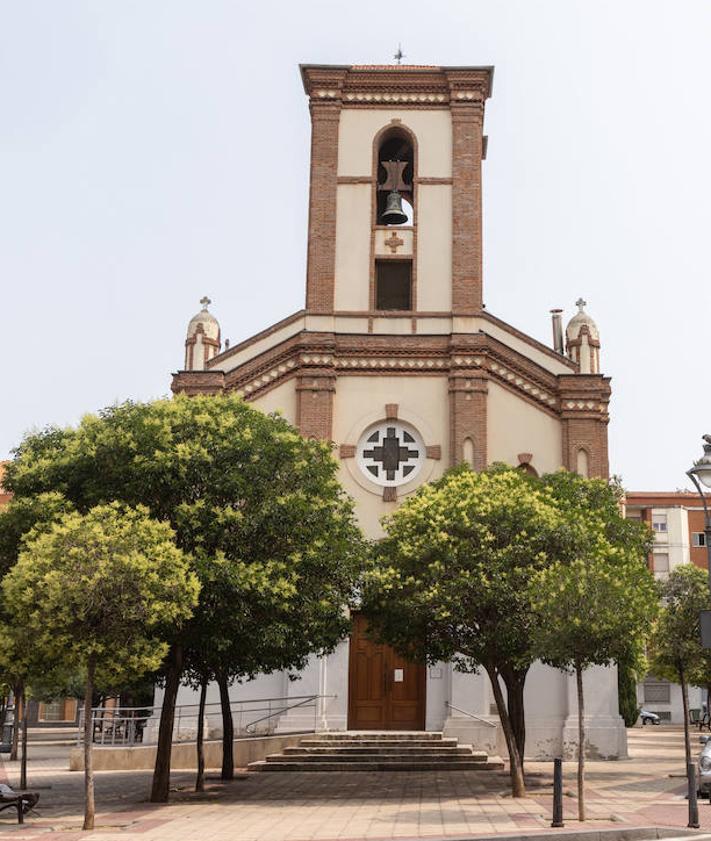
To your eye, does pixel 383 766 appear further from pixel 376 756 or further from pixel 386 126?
pixel 386 126

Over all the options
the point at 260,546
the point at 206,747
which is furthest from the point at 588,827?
the point at 206,747

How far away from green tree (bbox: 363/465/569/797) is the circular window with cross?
23.8 feet

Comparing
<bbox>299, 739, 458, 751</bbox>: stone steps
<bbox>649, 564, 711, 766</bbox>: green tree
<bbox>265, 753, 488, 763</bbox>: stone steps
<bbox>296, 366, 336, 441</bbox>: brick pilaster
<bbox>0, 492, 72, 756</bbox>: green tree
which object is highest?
<bbox>296, 366, 336, 441</bbox>: brick pilaster

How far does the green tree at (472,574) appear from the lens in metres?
19.2

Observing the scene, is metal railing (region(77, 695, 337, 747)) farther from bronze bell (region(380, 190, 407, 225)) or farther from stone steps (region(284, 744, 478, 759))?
bronze bell (region(380, 190, 407, 225))

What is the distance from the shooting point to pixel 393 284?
30.7m

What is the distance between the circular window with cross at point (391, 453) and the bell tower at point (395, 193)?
2.93m

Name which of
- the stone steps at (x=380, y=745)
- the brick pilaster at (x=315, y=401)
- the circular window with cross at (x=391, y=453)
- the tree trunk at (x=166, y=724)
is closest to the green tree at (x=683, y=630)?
the stone steps at (x=380, y=745)

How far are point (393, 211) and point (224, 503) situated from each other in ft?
45.6

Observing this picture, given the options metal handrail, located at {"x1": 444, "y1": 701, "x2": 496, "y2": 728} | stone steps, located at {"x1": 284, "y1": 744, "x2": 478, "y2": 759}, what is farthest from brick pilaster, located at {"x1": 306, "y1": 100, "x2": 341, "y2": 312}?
stone steps, located at {"x1": 284, "y1": 744, "x2": 478, "y2": 759}

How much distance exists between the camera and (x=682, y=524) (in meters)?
80.4

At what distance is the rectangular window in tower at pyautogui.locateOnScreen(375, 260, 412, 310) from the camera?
100ft

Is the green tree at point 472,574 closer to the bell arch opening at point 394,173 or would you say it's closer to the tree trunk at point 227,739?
the tree trunk at point 227,739

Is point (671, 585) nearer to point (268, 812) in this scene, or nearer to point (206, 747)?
point (206, 747)
